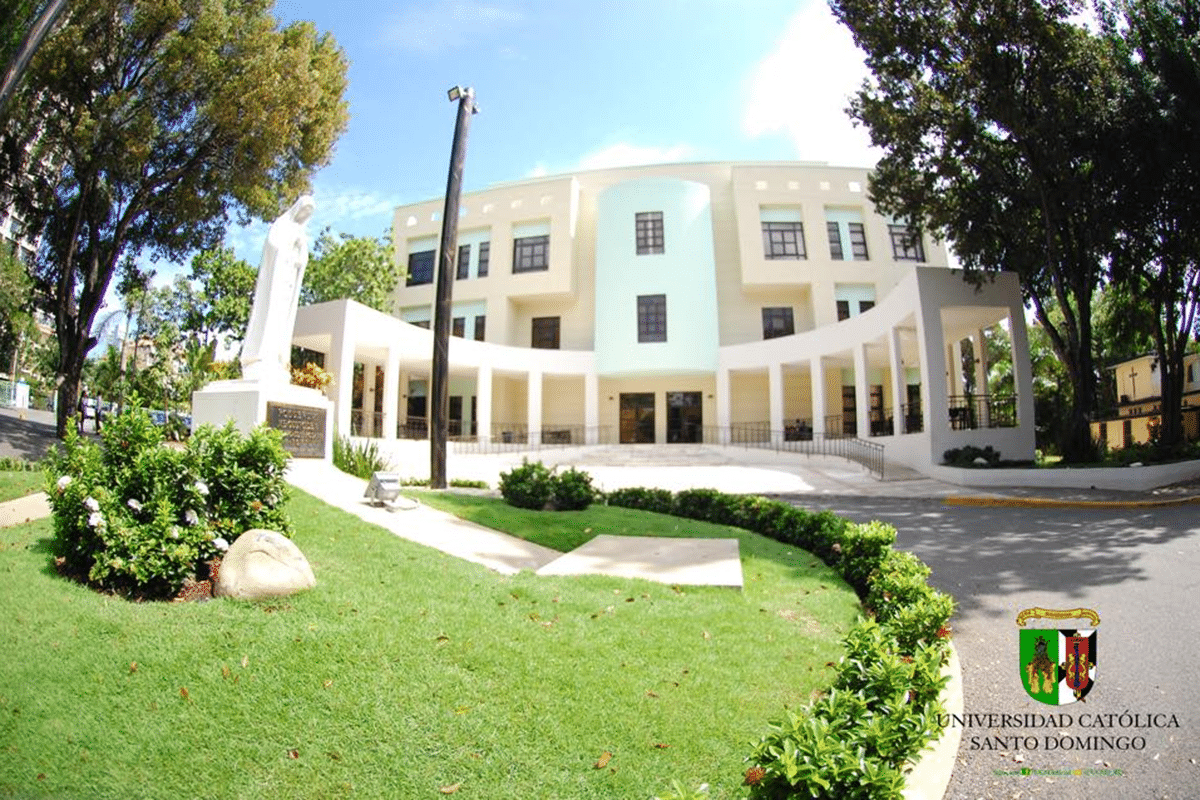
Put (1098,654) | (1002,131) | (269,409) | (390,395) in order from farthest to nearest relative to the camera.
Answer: (390,395), (1002,131), (269,409), (1098,654)

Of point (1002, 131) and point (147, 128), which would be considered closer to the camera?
point (147, 128)

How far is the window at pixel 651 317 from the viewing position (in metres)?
Result: 27.9

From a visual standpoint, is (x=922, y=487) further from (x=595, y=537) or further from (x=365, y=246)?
(x=365, y=246)

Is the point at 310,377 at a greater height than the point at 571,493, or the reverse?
the point at 310,377

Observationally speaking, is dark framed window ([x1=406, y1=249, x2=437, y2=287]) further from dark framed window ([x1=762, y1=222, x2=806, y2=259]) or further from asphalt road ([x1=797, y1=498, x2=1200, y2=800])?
asphalt road ([x1=797, y1=498, x2=1200, y2=800])

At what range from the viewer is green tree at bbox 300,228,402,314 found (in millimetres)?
23344

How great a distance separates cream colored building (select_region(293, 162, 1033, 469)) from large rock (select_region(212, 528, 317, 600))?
63.2ft

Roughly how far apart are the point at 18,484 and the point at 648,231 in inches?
957

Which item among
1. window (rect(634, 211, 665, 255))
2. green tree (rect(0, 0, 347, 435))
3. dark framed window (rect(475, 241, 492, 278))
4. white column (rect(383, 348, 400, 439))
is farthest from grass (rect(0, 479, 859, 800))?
dark framed window (rect(475, 241, 492, 278))

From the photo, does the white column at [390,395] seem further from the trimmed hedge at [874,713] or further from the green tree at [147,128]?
the trimmed hedge at [874,713]

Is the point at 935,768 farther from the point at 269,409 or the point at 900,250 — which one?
the point at 900,250

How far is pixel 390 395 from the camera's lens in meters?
20.1

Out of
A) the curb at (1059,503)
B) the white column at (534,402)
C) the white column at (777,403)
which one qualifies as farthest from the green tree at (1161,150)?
the white column at (534,402)

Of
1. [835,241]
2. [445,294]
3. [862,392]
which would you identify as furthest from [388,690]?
[835,241]
